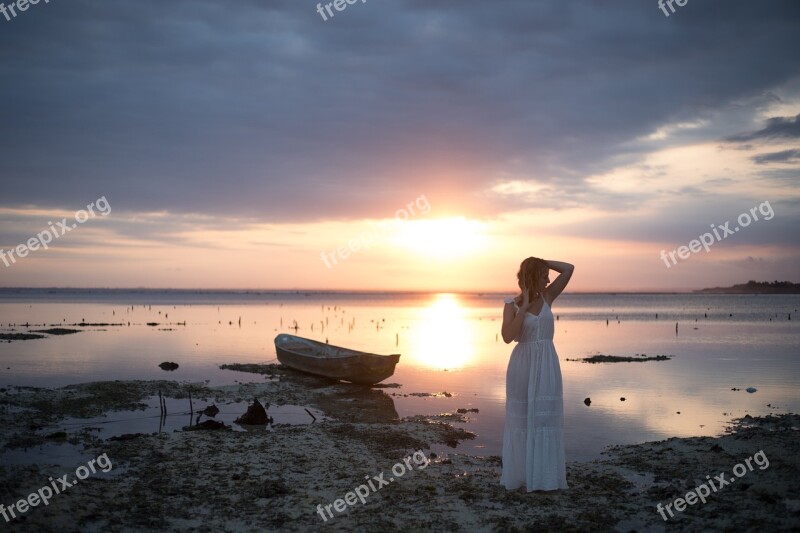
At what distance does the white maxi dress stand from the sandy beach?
54cm

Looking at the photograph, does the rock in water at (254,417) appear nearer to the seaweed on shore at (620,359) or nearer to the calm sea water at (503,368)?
the calm sea water at (503,368)

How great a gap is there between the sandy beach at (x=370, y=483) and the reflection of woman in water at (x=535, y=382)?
68cm

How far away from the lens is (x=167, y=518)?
819 centimetres

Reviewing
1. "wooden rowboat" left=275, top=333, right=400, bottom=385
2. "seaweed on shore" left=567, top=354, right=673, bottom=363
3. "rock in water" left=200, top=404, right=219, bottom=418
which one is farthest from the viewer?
"seaweed on shore" left=567, top=354, right=673, bottom=363

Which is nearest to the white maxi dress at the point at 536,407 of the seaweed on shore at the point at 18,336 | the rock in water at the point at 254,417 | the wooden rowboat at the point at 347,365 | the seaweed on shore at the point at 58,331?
the rock in water at the point at 254,417

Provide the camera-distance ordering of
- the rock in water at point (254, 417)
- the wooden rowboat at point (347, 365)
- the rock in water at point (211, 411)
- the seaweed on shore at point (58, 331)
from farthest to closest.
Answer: the seaweed on shore at point (58, 331) → the wooden rowboat at point (347, 365) → the rock in water at point (211, 411) → the rock in water at point (254, 417)

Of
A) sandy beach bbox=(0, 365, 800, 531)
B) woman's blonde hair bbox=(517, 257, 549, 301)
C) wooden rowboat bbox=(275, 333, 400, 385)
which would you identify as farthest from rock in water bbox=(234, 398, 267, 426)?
woman's blonde hair bbox=(517, 257, 549, 301)

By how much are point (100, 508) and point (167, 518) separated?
1094mm

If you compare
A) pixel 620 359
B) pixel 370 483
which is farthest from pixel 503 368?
pixel 370 483

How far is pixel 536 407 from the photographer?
7.86 metres

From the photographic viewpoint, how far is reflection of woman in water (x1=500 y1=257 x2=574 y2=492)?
7.86 m

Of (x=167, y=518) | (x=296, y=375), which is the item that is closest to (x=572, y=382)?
(x=296, y=375)

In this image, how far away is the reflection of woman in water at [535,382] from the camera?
7.86 m

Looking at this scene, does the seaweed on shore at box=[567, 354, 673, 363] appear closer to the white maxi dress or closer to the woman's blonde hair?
the white maxi dress
